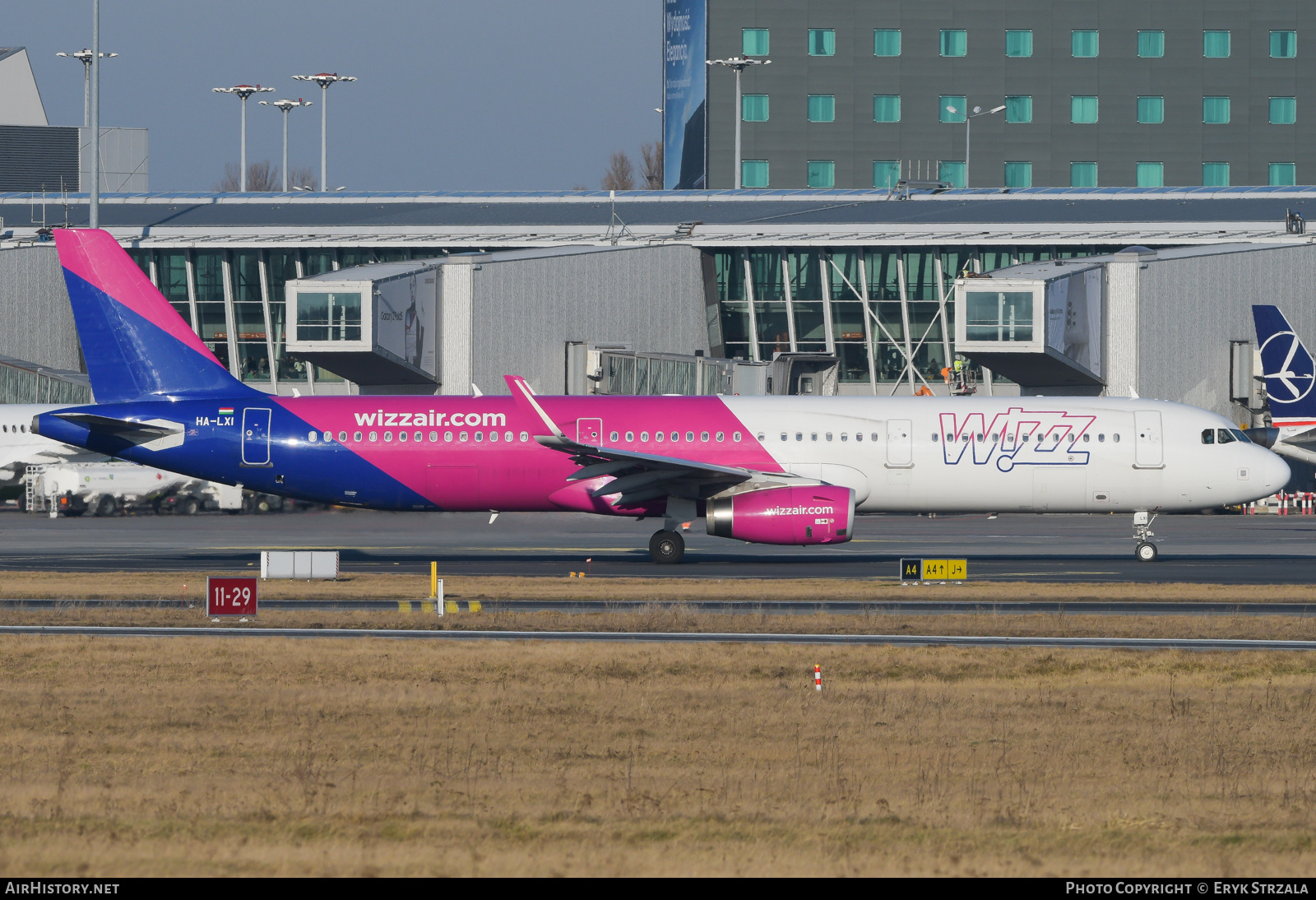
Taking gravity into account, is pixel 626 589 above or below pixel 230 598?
below

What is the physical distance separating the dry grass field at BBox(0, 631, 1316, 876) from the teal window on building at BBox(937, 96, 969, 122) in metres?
98.4

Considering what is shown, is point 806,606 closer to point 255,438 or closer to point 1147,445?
point 1147,445

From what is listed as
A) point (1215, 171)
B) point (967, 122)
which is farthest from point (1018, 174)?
point (1215, 171)

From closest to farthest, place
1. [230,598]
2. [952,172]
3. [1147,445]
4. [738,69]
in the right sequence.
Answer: [230,598]
[1147,445]
[738,69]
[952,172]

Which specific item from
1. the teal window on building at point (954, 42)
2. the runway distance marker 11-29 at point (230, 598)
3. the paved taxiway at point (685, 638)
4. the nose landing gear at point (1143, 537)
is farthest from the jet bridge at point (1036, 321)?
the teal window on building at point (954, 42)

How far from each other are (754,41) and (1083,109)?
25.4 metres

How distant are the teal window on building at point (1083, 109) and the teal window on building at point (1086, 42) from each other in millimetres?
3321

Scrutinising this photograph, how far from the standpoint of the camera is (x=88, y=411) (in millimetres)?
38625

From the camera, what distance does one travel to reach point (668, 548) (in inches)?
1551

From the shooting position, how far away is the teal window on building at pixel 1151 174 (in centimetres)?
11506

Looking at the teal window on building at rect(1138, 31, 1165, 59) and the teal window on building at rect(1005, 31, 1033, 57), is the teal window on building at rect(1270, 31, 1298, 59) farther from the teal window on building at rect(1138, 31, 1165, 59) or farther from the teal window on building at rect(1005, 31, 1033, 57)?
the teal window on building at rect(1005, 31, 1033, 57)

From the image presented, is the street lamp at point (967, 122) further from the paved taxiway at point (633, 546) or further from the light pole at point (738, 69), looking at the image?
the paved taxiway at point (633, 546)

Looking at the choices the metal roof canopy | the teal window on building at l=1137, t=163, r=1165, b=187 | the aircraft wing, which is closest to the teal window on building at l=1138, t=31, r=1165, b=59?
the teal window on building at l=1137, t=163, r=1165, b=187

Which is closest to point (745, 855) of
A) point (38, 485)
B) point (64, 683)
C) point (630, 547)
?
point (64, 683)
